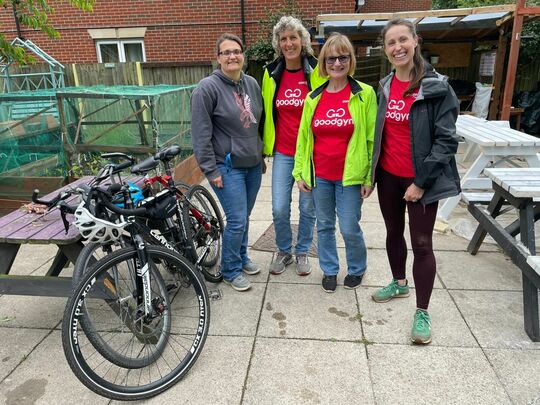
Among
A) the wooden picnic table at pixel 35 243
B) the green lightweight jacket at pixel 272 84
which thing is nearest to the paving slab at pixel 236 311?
the wooden picnic table at pixel 35 243

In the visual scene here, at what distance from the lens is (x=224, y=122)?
3000 millimetres

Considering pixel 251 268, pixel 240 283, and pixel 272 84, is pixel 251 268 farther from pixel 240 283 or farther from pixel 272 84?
pixel 272 84

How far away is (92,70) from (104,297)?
8.32 metres

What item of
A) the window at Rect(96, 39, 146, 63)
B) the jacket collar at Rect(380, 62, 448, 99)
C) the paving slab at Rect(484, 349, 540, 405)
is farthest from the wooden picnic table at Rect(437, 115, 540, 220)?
the window at Rect(96, 39, 146, 63)

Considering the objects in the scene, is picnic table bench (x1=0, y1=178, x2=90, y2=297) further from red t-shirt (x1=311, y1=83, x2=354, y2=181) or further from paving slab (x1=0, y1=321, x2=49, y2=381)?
red t-shirt (x1=311, y1=83, x2=354, y2=181)

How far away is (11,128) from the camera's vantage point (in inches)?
220

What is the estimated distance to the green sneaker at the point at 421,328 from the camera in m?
2.66

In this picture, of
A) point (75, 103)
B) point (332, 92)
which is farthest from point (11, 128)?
point (332, 92)

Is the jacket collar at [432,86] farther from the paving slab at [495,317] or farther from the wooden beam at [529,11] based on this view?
the wooden beam at [529,11]

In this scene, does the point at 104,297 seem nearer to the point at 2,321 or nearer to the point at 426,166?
the point at 2,321

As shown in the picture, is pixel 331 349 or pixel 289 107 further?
pixel 289 107

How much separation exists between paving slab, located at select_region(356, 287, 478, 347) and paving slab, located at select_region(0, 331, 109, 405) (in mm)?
1740

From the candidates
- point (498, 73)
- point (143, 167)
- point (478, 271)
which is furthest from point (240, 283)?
point (498, 73)

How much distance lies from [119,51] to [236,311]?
9.19 meters
